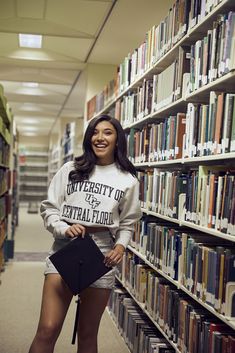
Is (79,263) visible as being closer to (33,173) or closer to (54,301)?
(54,301)

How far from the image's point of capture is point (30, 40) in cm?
574

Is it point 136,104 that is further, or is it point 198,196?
point 136,104

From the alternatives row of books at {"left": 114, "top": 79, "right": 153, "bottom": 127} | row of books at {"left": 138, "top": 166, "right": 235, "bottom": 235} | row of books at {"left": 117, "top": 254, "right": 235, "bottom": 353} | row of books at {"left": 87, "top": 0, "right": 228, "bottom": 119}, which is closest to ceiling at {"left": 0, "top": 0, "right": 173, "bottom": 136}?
row of books at {"left": 87, "top": 0, "right": 228, "bottom": 119}

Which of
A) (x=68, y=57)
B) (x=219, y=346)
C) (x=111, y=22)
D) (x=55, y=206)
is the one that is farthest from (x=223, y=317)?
(x=68, y=57)

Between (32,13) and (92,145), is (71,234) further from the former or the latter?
(32,13)

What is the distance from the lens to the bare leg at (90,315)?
220cm

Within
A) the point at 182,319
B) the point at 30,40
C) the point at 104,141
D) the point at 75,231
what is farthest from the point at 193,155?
the point at 30,40

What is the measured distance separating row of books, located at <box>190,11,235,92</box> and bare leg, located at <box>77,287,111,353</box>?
1091mm

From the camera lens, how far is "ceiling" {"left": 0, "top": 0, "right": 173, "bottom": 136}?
4484 millimetres

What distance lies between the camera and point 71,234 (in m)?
2.12

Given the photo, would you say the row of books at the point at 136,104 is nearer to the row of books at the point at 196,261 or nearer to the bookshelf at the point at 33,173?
the row of books at the point at 196,261

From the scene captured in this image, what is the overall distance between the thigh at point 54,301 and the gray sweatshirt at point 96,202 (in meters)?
0.20

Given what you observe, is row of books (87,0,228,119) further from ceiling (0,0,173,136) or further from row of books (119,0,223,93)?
ceiling (0,0,173,136)

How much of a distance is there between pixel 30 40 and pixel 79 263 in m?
4.20
